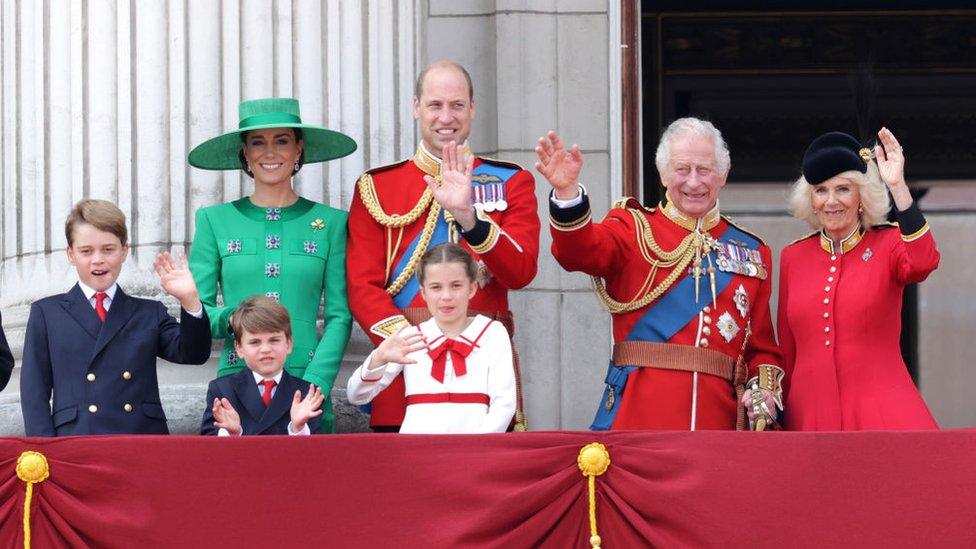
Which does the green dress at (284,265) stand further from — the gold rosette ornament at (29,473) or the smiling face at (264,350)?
the gold rosette ornament at (29,473)

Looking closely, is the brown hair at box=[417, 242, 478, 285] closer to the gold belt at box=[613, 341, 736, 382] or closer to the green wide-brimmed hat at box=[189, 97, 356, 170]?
the gold belt at box=[613, 341, 736, 382]

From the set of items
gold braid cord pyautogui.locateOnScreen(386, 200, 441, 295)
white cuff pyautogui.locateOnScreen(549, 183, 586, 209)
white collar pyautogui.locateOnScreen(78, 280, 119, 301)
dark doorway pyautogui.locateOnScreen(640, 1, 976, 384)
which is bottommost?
white collar pyautogui.locateOnScreen(78, 280, 119, 301)

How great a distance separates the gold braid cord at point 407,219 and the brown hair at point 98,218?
719 millimetres

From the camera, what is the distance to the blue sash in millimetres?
5961

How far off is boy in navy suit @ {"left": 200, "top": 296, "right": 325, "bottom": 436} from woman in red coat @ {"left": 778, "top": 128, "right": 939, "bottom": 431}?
4.44 ft

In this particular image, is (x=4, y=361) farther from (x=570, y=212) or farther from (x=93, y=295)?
(x=570, y=212)

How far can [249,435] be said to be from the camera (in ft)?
17.9

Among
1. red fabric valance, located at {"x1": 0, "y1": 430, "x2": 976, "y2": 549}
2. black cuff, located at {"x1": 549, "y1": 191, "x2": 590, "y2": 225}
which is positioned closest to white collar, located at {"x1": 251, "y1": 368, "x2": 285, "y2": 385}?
red fabric valance, located at {"x1": 0, "y1": 430, "x2": 976, "y2": 549}

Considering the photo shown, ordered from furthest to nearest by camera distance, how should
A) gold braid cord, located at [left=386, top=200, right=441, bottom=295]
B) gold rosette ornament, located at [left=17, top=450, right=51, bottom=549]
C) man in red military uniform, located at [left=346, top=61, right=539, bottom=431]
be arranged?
1. gold braid cord, located at [left=386, top=200, right=441, bottom=295]
2. man in red military uniform, located at [left=346, top=61, right=539, bottom=431]
3. gold rosette ornament, located at [left=17, top=450, right=51, bottom=549]

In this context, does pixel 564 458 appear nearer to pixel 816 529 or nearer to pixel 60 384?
pixel 816 529

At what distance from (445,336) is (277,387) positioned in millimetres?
478

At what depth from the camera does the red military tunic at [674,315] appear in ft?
19.4

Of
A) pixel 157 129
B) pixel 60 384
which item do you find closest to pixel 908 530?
pixel 60 384

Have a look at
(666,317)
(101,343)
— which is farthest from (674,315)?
(101,343)
